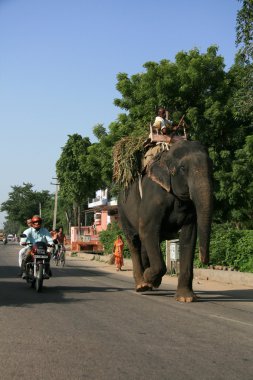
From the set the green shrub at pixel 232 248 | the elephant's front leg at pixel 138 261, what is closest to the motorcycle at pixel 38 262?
the elephant's front leg at pixel 138 261

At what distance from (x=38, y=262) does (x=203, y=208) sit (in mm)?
4296

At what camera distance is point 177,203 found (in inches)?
391

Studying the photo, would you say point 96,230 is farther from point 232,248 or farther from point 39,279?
point 39,279

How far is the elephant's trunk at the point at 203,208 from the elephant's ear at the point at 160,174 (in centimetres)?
72

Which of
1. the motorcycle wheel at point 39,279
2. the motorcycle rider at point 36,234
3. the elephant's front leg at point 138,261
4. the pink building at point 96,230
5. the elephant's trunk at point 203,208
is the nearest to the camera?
the elephant's trunk at point 203,208

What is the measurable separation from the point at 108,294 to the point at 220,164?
12394 millimetres

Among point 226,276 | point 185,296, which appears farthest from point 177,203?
point 226,276

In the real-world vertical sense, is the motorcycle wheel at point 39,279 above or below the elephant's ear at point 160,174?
below

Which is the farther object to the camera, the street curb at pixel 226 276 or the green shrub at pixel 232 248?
the green shrub at pixel 232 248

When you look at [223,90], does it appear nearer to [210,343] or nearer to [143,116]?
[143,116]

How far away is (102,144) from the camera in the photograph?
2756 cm

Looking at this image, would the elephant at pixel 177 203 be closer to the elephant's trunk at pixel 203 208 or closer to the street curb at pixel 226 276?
the elephant's trunk at pixel 203 208

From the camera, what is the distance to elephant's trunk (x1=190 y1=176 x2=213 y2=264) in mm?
8750

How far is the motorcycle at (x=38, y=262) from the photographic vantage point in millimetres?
11443
